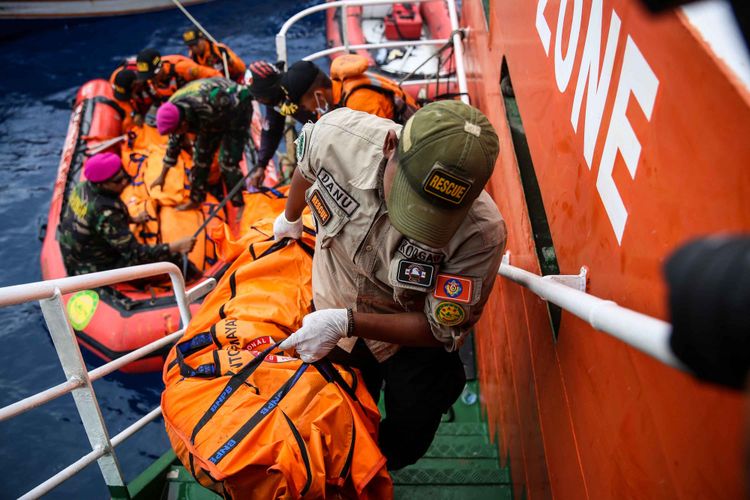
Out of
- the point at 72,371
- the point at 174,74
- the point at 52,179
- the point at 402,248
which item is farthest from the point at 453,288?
the point at 52,179

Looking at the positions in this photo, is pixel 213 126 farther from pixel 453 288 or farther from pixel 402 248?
pixel 453 288

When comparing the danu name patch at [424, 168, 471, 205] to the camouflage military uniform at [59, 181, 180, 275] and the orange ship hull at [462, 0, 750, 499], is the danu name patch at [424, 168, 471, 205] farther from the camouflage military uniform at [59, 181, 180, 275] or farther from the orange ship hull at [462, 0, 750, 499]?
the camouflage military uniform at [59, 181, 180, 275]

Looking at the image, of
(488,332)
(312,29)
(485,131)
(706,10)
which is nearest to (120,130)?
(312,29)

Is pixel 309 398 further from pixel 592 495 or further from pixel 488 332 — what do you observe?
pixel 488 332

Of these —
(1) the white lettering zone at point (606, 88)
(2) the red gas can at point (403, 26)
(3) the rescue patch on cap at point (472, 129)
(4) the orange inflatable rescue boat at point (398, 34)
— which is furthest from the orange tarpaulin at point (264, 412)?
(2) the red gas can at point (403, 26)

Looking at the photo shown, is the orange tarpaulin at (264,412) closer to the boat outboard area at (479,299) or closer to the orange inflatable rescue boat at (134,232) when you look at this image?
the boat outboard area at (479,299)

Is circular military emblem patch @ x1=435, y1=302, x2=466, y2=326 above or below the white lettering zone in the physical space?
below

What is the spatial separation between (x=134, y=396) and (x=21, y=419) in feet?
2.82

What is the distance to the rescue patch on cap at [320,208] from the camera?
2346 mm

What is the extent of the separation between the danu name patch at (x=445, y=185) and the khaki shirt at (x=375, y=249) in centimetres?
29

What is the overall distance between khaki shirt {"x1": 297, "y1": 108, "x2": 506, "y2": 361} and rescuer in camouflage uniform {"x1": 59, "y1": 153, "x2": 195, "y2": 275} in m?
2.85

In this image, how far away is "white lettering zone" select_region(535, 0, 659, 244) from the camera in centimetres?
141

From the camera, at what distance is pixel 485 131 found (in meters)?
1.74

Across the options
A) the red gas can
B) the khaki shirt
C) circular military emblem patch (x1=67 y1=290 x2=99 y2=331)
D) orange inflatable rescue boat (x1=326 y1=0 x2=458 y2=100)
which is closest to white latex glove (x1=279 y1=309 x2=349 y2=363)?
the khaki shirt
